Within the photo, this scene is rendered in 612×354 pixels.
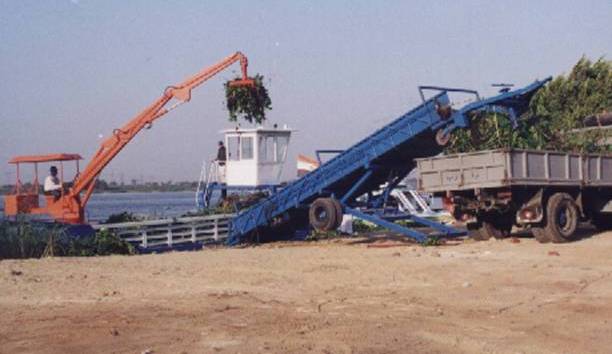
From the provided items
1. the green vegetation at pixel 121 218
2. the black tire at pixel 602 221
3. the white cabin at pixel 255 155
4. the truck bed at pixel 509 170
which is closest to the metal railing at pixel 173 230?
the green vegetation at pixel 121 218

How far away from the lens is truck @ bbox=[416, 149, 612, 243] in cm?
1720

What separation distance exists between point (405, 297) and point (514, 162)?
730 cm

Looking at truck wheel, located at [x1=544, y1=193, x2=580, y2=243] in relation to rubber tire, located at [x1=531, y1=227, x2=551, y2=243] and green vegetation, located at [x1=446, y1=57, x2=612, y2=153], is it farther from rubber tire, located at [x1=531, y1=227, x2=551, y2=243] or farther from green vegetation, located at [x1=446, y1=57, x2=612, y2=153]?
green vegetation, located at [x1=446, y1=57, x2=612, y2=153]

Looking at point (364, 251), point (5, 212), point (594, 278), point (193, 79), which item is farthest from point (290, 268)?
point (193, 79)

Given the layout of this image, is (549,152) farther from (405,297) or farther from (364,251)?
(405,297)

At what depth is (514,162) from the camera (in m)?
17.1

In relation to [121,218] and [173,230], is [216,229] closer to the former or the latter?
[173,230]

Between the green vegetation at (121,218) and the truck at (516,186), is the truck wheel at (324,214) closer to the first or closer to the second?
the truck at (516,186)

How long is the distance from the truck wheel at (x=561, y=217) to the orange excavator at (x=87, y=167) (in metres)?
9.13

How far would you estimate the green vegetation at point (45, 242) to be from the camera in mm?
16594

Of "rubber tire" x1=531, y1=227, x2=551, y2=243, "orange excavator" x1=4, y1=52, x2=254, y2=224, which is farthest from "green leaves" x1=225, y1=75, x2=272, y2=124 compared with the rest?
"rubber tire" x1=531, y1=227, x2=551, y2=243

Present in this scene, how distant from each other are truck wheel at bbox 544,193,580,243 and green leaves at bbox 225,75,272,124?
900cm

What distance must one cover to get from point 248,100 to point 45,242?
788 centimetres

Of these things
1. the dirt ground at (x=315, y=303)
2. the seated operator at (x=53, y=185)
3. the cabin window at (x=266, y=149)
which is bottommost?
the dirt ground at (x=315, y=303)
